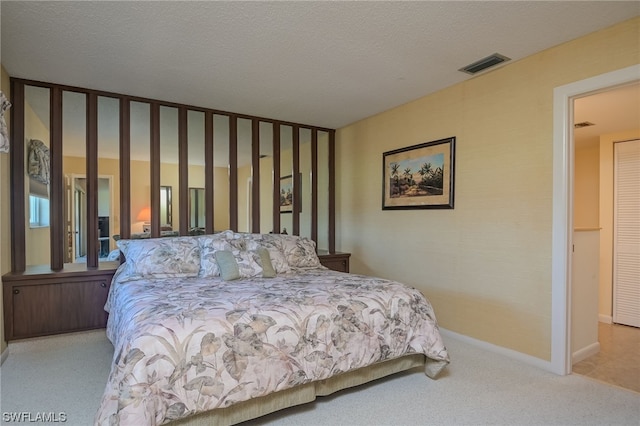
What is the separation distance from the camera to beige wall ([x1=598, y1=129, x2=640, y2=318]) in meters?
4.27

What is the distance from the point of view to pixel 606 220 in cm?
433

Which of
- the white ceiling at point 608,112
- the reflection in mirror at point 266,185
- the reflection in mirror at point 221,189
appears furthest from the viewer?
the reflection in mirror at point 266,185

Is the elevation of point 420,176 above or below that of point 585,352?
above

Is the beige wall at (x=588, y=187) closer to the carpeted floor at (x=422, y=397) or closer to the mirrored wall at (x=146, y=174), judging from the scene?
the carpeted floor at (x=422, y=397)

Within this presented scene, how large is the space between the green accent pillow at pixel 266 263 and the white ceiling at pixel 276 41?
1.59 meters

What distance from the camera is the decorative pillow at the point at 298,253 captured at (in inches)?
144

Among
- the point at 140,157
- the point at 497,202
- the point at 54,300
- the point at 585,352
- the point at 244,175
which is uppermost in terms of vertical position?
the point at 140,157

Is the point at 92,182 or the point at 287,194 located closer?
the point at 92,182

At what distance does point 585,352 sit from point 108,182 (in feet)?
19.1


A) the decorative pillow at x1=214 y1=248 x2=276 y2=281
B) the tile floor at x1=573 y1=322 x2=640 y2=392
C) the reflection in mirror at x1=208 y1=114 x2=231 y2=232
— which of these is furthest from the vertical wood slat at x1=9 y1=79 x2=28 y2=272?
the tile floor at x1=573 y1=322 x2=640 y2=392

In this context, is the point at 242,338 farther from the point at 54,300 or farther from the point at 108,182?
the point at 108,182

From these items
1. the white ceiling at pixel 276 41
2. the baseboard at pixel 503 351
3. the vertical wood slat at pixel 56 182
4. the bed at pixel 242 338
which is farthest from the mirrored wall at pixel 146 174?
the baseboard at pixel 503 351

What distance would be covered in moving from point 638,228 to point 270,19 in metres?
4.63

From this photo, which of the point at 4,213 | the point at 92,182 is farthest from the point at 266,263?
the point at 4,213
